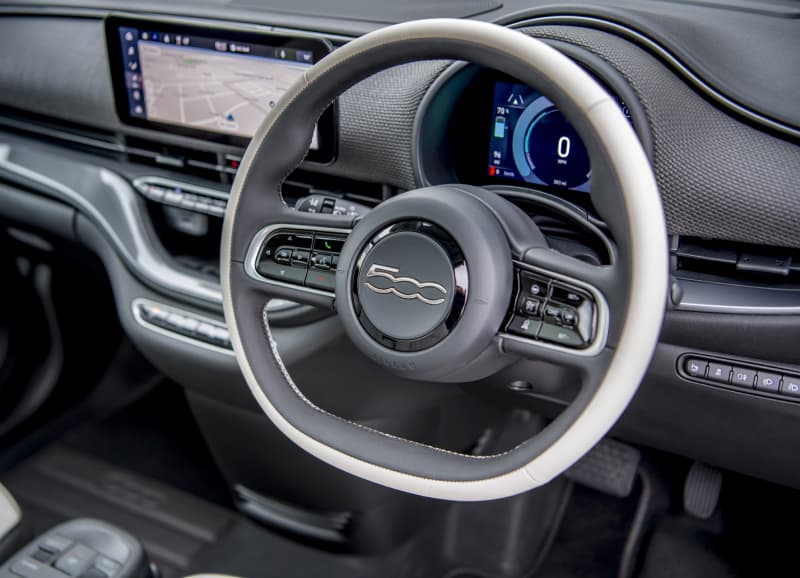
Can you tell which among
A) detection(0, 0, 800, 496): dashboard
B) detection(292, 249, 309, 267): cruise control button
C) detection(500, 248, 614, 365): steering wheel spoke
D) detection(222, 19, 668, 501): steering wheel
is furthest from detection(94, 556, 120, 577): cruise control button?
detection(500, 248, 614, 365): steering wheel spoke

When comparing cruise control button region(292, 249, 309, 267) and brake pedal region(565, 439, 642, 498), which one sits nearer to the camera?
cruise control button region(292, 249, 309, 267)

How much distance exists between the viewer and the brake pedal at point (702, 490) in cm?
151

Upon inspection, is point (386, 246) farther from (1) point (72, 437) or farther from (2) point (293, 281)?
(1) point (72, 437)

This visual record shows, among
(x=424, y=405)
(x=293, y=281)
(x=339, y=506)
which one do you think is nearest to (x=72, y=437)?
(x=339, y=506)

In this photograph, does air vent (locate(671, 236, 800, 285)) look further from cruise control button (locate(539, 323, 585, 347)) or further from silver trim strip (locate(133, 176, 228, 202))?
silver trim strip (locate(133, 176, 228, 202))

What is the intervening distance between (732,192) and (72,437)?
5.28 ft

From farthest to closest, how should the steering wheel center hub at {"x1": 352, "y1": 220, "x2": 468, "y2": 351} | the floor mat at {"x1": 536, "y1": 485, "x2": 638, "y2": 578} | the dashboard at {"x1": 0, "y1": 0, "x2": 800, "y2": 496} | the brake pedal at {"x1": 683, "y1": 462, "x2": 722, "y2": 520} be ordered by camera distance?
the floor mat at {"x1": 536, "y1": 485, "x2": 638, "y2": 578} → the brake pedal at {"x1": 683, "y1": 462, "x2": 722, "y2": 520} → the dashboard at {"x1": 0, "y1": 0, "x2": 800, "y2": 496} → the steering wheel center hub at {"x1": 352, "y1": 220, "x2": 468, "y2": 351}

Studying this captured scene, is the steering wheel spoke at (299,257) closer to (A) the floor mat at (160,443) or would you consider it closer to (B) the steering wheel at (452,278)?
(B) the steering wheel at (452,278)

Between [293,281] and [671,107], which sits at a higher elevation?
[671,107]

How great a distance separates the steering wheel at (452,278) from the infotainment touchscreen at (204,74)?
0.25 m

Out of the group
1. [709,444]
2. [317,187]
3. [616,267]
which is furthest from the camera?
[317,187]

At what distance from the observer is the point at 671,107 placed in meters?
0.91

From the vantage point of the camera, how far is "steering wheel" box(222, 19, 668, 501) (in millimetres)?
690

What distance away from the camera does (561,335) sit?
2.49ft
